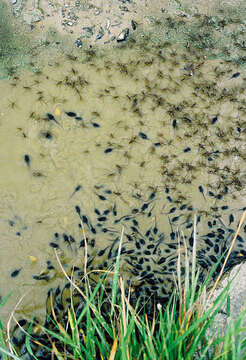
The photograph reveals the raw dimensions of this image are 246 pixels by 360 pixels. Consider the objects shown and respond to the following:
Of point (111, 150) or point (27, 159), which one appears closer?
point (27, 159)

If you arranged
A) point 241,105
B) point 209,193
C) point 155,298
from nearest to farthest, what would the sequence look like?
1. point 155,298
2. point 209,193
3. point 241,105

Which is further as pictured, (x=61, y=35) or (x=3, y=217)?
(x=61, y=35)

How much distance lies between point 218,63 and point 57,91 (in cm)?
244

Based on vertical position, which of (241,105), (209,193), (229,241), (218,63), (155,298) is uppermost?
(218,63)

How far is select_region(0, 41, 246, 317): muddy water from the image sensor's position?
15.1 ft

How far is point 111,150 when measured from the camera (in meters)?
5.05

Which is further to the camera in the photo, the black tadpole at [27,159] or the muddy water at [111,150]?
the black tadpole at [27,159]

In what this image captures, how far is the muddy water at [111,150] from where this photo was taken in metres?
4.62

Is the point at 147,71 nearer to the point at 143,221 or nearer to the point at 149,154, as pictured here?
the point at 149,154

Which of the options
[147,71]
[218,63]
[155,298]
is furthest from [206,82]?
[155,298]

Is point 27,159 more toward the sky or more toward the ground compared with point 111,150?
more toward the ground

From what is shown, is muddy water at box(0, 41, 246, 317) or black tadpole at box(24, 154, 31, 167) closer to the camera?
muddy water at box(0, 41, 246, 317)

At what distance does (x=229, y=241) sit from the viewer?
4699 millimetres

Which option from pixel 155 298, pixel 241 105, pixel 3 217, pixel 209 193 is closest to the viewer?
pixel 155 298
